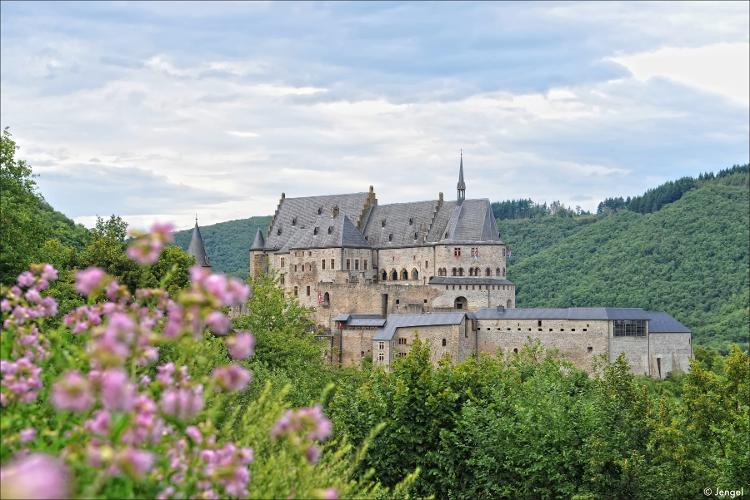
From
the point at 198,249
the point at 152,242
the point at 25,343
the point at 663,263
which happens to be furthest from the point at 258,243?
the point at 152,242

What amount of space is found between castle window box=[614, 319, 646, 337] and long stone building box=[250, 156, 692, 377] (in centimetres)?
7

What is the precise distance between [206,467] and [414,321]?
6571 centimetres

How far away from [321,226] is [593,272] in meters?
48.9

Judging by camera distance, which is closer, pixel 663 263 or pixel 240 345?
pixel 240 345

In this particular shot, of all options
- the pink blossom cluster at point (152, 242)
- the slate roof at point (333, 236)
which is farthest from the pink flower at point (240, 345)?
the slate roof at point (333, 236)

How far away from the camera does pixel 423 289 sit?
78.7 m

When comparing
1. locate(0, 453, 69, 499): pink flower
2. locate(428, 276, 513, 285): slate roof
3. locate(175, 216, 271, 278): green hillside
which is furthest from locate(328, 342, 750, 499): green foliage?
locate(175, 216, 271, 278): green hillside

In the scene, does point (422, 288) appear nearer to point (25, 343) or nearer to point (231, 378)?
point (25, 343)

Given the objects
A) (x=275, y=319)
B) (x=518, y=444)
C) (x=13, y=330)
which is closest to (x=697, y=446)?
(x=518, y=444)

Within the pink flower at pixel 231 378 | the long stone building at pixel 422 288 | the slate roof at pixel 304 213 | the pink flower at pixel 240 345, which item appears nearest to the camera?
the pink flower at pixel 240 345

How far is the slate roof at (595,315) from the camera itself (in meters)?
68.7

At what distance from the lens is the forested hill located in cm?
11394

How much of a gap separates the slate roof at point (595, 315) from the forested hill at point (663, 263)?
34.0 metres

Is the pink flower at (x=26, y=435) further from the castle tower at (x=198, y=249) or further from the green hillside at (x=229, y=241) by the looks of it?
the green hillside at (x=229, y=241)
